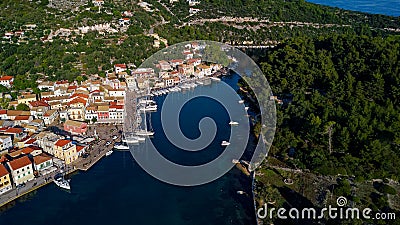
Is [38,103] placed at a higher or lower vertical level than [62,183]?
higher

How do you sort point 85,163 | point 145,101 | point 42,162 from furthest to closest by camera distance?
point 145,101 < point 85,163 < point 42,162

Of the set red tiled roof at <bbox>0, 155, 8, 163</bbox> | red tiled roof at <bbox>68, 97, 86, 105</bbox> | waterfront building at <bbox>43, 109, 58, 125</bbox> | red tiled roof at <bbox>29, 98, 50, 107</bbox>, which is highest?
red tiled roof at <bbox>68, 97, 86, 105</bbox>

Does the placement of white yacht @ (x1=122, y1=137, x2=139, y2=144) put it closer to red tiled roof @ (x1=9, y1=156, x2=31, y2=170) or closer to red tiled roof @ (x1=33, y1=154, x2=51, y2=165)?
red tiled roof @ (x1=33, y1=154, x2=51, y2=165)

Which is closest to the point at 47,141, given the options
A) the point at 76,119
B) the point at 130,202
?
the point at 76,119

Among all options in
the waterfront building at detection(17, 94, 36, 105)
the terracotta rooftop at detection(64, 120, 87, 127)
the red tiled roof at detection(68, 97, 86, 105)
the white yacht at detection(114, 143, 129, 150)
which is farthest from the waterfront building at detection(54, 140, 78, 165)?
the waterfront building at detection(17, 94, 36, 105)

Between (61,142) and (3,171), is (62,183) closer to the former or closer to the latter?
(3,171)

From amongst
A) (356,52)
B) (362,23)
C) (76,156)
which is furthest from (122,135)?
(362,23)

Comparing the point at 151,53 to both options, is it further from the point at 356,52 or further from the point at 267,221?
the point at 267,221

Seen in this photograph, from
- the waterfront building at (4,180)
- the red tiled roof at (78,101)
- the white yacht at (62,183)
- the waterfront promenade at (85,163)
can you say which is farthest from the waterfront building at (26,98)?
the white yacht at (62,183)
